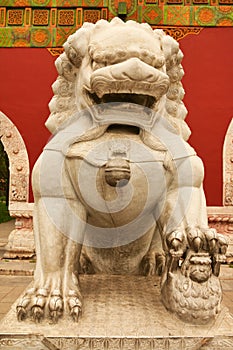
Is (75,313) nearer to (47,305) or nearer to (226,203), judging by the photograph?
(47,305)

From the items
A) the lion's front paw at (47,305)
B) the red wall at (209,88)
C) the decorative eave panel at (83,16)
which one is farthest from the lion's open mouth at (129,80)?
the decorative eave panel at (83,16)

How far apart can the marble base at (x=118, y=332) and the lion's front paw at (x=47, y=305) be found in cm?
2

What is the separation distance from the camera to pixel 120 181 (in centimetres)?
137

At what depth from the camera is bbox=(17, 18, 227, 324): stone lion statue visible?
130 centimetres

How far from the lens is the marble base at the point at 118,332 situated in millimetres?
1221

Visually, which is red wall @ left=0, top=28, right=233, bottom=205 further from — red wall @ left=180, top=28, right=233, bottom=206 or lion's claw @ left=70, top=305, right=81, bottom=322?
lion's claw @ left=70, top=305, right=81, bottom=322

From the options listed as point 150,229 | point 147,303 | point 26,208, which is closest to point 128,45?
point 150,229

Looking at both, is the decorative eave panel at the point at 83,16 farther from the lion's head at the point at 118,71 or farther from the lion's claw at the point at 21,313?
the lion's claw at the point at 21,313

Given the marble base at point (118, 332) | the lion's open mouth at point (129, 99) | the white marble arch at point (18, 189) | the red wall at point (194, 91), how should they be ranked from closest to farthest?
the marble base at point (118, 332) → the lion's open mouth at point (129, 99) → the white marble arch at point (18, 189) → the red wall at point (194, 91)

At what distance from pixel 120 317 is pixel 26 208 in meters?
3.53

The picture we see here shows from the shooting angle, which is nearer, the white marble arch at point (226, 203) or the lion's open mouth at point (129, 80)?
the lion's open mouth at point (129, 80)

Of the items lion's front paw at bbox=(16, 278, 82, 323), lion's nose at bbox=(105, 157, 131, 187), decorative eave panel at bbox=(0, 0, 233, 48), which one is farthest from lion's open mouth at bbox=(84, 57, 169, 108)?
decorative eave panel at bbox=(0, 0, 233, 48)

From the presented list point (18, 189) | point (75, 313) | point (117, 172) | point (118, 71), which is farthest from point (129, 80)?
point (18, 189)

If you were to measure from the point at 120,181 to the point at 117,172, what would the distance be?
4cm
